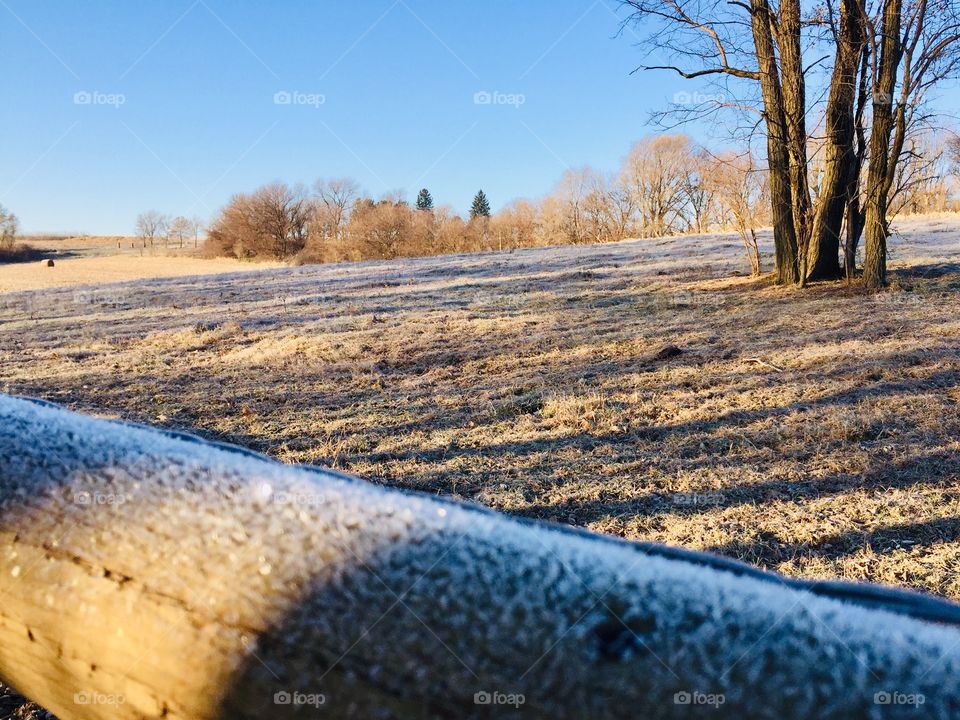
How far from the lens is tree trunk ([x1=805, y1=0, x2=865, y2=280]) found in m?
10.0

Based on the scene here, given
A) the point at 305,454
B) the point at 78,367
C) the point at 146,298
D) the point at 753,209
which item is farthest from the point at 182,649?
the point at 146,298

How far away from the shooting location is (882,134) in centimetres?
975

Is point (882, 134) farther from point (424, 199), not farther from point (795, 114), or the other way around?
point (424, 199)

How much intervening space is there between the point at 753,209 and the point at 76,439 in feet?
43.5

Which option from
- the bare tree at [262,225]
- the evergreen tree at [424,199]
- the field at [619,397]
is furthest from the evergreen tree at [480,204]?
the field at [619,397]

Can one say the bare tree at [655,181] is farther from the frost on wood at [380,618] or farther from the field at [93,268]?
the frost on wood at [380,618]

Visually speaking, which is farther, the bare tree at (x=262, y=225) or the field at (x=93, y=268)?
the bare tree at (x=262, y=225)

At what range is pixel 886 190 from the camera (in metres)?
9.84

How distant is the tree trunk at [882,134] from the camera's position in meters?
9.52

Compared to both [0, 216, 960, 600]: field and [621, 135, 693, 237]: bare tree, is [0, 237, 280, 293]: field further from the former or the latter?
[621, 135, 693, 237]: bare tree

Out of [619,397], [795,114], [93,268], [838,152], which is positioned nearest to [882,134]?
[838,152]

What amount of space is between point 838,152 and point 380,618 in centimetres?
1211

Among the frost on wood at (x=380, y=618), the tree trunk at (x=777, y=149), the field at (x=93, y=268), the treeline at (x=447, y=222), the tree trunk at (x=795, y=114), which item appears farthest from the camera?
the treeline at (x=447, y=222)

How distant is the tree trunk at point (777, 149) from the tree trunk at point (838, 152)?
1.40 ft
